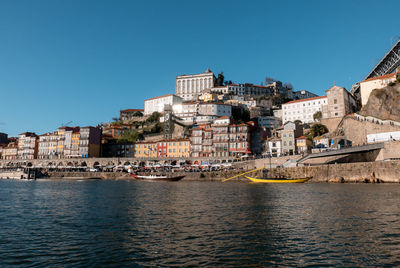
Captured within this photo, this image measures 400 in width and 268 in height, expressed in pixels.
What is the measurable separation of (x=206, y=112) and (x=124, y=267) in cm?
10119

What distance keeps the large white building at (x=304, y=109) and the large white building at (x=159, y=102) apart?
4607 cm

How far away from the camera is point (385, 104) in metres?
58.6

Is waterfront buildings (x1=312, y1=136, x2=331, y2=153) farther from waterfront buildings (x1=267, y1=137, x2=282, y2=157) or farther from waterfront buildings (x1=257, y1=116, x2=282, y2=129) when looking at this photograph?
waterfront buildings (x1=257, y1=116, x2=282, y2=129)

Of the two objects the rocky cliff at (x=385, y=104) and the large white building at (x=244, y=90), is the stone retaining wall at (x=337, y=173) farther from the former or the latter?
the large white building at (x=244, y=90)

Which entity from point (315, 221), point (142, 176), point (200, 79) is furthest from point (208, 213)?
point (200, 79)

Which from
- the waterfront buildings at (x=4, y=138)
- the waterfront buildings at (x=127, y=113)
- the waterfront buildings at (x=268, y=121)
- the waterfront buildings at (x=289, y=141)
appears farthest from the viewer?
the waterfront buildings at (x=4, y=138)

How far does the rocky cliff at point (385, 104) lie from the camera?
56.9 meters

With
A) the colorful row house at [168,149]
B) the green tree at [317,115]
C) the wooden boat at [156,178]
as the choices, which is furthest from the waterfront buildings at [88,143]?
the green tree at [317,115]

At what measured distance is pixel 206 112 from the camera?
110 m

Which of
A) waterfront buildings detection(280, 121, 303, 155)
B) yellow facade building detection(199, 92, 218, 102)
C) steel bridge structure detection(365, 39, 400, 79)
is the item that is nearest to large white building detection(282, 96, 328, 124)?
steel bridge structure detection(365, 39, 400, 79)

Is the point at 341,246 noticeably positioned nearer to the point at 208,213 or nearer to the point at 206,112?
the point at 208,213

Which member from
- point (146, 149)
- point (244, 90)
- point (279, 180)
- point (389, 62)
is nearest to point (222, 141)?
point (146, 149)

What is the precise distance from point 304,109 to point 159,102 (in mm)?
60438

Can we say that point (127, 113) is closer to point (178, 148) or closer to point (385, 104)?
point (178, 148)
